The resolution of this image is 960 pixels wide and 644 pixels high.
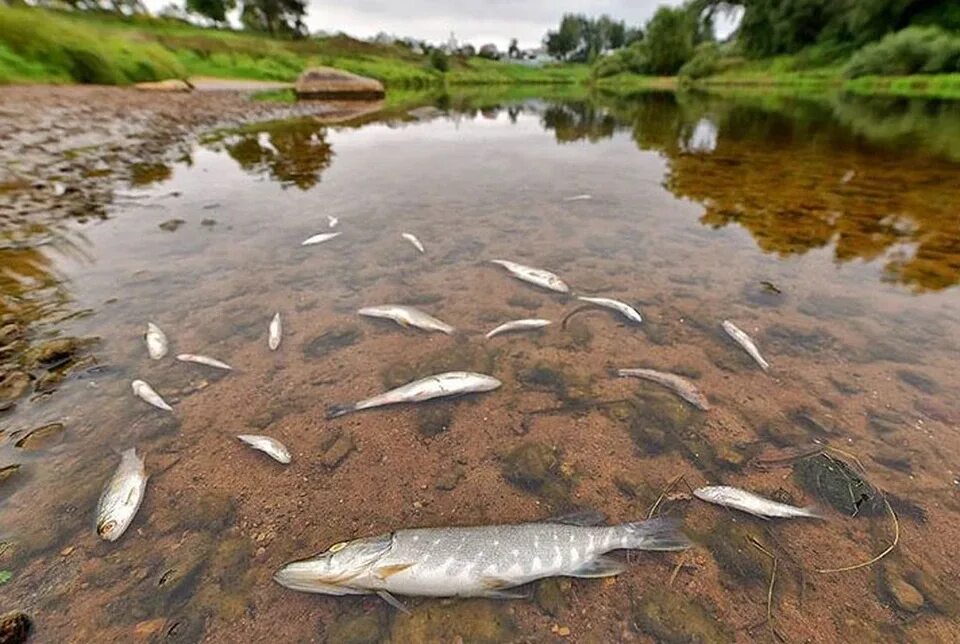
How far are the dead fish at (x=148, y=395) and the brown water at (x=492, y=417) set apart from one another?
75mm

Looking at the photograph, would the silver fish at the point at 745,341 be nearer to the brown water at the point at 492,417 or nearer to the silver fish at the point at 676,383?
the brown water at the point at 492,417

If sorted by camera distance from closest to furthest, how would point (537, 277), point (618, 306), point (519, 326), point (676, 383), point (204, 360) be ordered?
point (676, 383)
point (204, 360)
point (519, 326)
point (618, 306)
point (537, 277)

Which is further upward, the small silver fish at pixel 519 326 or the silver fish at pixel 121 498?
the silver fish at pixel 121 498

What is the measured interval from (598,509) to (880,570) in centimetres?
134

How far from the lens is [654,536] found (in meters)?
2.27

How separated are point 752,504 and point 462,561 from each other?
1.62m

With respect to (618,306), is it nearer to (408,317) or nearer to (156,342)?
(408,317)

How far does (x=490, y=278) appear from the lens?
5062 millimetres

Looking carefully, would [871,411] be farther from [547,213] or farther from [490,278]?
[547,213]

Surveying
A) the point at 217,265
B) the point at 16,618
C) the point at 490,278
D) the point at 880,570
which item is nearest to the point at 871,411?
the point at 880,570

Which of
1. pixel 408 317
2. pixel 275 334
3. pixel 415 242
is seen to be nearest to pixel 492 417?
pixel 408 317

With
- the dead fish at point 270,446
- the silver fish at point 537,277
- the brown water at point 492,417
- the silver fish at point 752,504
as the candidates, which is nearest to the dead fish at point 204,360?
the brown water at point 492,417

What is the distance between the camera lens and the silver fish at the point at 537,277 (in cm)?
473

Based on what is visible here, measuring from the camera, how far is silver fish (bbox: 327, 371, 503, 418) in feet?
10.5
